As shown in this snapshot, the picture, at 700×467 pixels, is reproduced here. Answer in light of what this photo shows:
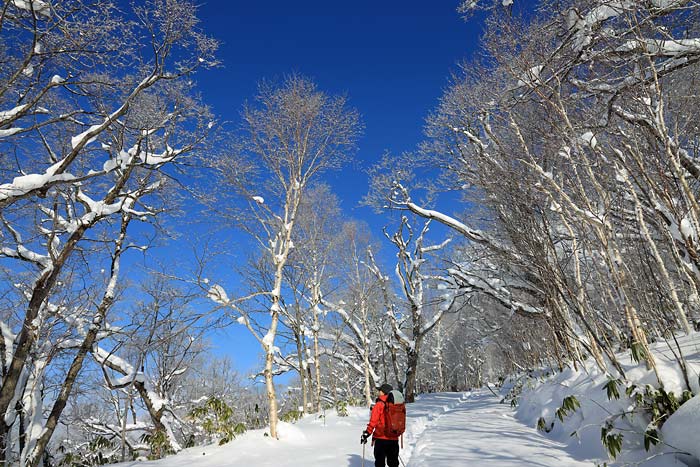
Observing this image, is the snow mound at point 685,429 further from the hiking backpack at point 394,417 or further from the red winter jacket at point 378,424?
the red winter jacket at point 378,424

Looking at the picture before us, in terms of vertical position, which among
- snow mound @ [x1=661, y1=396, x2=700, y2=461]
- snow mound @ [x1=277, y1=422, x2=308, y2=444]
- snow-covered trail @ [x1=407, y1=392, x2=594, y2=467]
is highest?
snow mound @ [x1=661, y1=396, x2=700, y2=461]

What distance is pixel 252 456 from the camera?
674 cm

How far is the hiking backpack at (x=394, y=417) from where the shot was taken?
5242 millimetres

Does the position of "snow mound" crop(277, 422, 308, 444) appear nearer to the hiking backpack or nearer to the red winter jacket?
the red winter jacket

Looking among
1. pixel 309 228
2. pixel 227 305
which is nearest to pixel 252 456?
pixel 227 305

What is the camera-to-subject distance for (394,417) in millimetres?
5285

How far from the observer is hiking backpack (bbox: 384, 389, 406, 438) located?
5242 mm

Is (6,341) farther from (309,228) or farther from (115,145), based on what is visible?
(309,228)

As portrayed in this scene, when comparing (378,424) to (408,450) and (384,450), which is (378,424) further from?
(408,450)

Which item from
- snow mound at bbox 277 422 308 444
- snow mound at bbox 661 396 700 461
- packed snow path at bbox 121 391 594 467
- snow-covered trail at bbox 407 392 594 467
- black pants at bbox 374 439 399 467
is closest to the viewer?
snow mound at bbox 661 396 700 461

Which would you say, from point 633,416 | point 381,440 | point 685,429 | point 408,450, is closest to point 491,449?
point 381,440

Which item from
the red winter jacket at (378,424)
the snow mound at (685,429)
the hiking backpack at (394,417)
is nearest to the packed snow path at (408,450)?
the hiking backpack at (394,417)

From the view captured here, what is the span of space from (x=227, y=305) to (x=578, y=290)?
261 inches

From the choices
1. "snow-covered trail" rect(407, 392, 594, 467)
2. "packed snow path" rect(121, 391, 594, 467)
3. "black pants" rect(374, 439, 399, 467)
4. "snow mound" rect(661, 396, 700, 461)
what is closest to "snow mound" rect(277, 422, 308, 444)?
"packed snow path" rect(121, 391, 594, 467)
